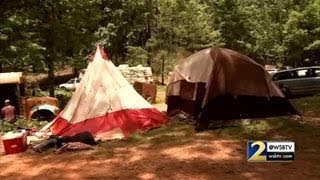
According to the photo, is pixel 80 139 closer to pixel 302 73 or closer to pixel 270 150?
pixel 270 150

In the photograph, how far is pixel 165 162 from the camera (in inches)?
Result: 416

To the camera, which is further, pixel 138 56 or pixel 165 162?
pixel 138 56

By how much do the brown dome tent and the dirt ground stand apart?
1.74m

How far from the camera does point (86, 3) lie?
27.2 meters

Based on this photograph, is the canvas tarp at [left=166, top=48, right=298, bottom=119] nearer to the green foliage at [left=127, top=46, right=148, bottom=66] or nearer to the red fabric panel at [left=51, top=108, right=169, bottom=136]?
the red fabric panel at [left=51, top=108, right=169, bottom=136]

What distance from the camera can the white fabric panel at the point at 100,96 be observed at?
1486 centimetres

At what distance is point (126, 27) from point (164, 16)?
8625mm

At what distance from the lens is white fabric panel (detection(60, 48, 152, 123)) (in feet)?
48.8

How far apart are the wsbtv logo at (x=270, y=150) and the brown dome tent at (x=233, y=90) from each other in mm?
5148

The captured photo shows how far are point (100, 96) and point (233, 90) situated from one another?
14.1ft

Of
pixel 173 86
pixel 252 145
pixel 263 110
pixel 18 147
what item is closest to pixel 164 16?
pixel 173 86

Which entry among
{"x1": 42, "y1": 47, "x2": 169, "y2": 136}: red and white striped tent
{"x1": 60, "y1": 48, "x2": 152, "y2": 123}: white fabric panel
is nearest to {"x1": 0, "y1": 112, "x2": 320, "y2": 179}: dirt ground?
{"x1": 42, "y1": 47, "x2": 169, "y2": 136}: red and white striped tent

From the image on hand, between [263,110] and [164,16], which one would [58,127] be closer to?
[263,110]

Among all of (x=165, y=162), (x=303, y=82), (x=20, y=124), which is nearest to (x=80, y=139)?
(x=165, y=162)
